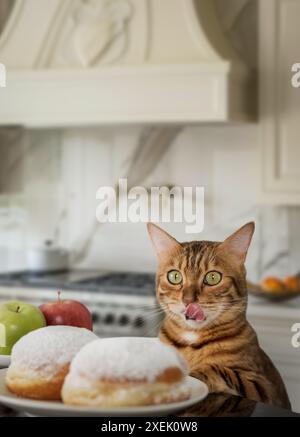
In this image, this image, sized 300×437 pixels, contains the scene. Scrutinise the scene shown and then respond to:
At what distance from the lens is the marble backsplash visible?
7.61ft

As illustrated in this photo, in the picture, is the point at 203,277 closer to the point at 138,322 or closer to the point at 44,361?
the point at 44,361

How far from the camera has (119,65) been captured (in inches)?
86.4

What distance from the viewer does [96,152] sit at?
2564 millimetres

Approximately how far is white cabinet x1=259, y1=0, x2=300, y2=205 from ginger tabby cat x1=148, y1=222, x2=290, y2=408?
1.28m

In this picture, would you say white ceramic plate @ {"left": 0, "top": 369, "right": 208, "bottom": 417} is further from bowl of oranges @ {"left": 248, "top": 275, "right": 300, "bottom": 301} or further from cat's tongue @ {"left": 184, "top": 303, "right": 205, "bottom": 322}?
bowl of oranges @ {"left": 248, "top": 275, "right": 300, "bottom": 301}

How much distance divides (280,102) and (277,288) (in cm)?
46

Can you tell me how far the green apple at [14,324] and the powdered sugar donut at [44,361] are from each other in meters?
0.15

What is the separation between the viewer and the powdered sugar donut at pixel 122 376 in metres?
0.65

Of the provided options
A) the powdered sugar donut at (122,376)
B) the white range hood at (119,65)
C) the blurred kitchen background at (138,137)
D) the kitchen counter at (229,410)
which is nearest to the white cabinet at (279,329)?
the blurred kitchen background at (138,137)

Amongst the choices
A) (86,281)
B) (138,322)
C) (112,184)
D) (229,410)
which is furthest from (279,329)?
(229,410)

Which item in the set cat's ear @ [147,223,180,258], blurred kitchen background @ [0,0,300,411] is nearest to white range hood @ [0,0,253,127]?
blurred kitchen background @ [0,0,300,411]

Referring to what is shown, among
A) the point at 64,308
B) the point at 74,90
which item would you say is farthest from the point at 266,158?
the point at 64,308
